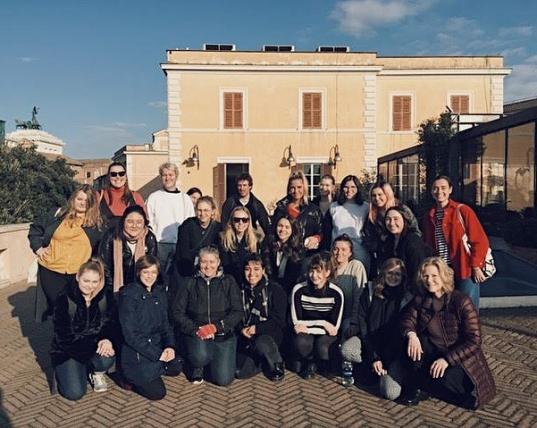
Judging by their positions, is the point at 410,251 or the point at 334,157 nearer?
the point at 410,251

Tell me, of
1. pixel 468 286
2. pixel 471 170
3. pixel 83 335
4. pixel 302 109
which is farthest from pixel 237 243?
pixel 302 109

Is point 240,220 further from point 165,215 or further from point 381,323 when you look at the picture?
point 381,323

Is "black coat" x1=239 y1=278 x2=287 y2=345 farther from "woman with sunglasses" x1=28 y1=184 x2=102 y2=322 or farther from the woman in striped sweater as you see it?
"woman with sunglasses" x1=28 y1=184 x2=102 y2=322

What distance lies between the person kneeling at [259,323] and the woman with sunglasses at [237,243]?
0.18m

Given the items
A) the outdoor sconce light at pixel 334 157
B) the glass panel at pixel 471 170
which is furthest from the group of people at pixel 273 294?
the outdoor sconce light at pixel 334 157

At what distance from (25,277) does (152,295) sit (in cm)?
742

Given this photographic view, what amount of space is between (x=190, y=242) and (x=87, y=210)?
3.81ft

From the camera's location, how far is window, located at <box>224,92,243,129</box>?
21.0m

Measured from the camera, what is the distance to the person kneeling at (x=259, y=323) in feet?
14.8

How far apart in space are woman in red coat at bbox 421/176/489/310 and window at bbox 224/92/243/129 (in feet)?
56.2

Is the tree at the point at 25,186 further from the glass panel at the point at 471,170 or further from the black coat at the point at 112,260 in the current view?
the glass panel at the point at 471,170

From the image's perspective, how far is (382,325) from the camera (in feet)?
13.9

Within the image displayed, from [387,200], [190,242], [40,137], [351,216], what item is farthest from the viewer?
[40,137]

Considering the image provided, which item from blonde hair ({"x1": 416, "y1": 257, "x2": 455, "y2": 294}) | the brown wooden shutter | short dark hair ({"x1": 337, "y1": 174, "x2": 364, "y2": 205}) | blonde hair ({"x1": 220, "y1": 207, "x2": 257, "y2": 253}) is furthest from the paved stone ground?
the brown wooden shutter
